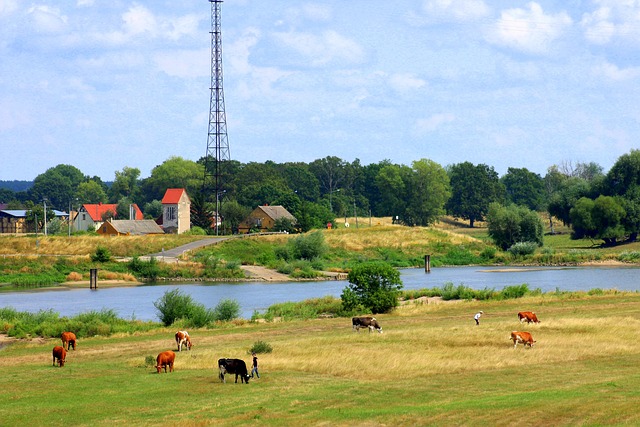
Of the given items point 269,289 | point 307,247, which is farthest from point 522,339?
point 307,247

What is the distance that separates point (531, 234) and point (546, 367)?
102596 mm

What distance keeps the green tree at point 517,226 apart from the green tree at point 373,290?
76593 mm

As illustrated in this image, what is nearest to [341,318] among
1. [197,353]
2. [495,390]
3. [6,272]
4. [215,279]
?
[197,353]

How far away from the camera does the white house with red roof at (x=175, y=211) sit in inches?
6282

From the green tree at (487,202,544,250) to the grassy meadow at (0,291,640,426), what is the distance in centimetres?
8533

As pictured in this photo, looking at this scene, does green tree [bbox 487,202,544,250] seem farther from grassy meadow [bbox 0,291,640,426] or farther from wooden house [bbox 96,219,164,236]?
grassy meadow [bbox 0,291,640,426]

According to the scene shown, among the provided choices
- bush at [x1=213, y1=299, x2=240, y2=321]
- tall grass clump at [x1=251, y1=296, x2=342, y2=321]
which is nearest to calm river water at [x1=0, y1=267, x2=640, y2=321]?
tall grass clump at [x1=251, y1=296, x2=342, y2=321]

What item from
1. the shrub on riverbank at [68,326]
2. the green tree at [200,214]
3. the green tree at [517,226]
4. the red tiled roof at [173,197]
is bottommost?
the shrub on riverbank at [68,326]

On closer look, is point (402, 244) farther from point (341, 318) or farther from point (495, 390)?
point (495, 390)

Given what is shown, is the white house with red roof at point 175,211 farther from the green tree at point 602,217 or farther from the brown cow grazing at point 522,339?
the brown cow grazing at point 522,339

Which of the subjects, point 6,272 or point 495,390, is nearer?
point 495,390

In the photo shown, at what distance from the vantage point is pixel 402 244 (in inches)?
5325

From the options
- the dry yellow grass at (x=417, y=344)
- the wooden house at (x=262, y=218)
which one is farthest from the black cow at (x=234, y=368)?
the wooden house at (x=262, y=218)

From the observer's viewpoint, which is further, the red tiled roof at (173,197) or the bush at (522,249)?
the red tiled roof at (173,197)
